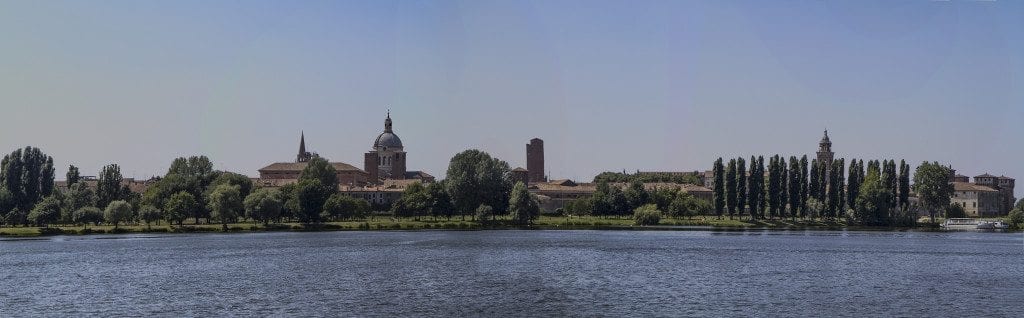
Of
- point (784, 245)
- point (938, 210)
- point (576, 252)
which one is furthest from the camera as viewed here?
point (938, 210)

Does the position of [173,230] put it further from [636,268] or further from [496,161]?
[636,268]

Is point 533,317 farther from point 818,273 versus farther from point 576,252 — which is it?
point 576,252

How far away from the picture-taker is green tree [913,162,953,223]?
142000 millimetres

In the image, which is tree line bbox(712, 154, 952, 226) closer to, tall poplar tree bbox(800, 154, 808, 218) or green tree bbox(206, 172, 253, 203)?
tall poplar tree bbox(800, 154, 808, 218)

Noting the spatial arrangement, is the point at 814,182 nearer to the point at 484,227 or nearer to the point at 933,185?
the point at 933,185

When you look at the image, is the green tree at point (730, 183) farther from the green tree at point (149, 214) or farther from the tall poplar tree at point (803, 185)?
the green tree at point (149, 214)

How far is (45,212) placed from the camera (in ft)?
357

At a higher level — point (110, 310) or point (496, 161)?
point (496, 161)

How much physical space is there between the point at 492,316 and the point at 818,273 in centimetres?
2748

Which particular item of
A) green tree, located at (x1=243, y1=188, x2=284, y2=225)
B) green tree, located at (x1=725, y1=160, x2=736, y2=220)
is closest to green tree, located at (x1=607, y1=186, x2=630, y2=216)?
green tree, located at (x1=725, y1=160, x2=736, y2=220)

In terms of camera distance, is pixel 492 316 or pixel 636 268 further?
pixel 636 268

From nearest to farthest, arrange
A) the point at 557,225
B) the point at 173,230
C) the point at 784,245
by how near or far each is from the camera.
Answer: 1. the point at 784,245
2. the point at 173,230
3. the point at 557,225

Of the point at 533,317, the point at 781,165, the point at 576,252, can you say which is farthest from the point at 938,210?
the point at 533,317

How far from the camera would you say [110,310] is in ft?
138
